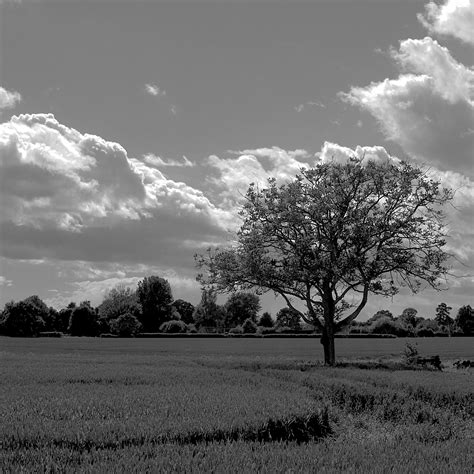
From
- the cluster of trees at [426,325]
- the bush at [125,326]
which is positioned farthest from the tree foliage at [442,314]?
the bush at [125,326]

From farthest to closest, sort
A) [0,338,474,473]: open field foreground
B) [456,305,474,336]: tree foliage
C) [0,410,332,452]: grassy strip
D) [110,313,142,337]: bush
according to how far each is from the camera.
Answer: [456,305,474,336]: tree foliage
[110,313,142,337]: bush
[0,410,332,452]: grassy strip
[0,338,474,473]: open field foreground

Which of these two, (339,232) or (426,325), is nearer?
(339,232)

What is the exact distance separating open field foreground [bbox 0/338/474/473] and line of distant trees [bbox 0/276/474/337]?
296ft

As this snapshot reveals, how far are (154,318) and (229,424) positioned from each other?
134661 millimetres

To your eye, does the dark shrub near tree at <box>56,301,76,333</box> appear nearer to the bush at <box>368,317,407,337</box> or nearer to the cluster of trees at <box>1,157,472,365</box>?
the bush at <box>368,317,407,337</box>

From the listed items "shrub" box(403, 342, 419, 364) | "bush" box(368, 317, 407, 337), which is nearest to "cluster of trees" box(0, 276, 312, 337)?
"bush" box(368, 317, 407, 337)

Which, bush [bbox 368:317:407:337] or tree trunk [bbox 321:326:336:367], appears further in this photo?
bush [bbox 368:317:407:337]

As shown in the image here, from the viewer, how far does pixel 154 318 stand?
5704 inches

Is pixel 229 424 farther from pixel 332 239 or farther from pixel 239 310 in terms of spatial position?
pixel 239 310

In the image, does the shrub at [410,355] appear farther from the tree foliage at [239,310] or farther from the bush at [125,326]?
the tree foliage at [239,310]

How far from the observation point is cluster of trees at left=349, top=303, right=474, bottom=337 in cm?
13300

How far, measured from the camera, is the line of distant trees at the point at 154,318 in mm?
118938

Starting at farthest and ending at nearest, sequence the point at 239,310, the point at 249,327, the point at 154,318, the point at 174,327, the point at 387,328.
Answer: the point at 239,310 < the point at 154,318 < the point at 249,327 < the point at 387,328 < the point at 174,327

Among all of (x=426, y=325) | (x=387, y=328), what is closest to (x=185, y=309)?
(x=387, y=328)
